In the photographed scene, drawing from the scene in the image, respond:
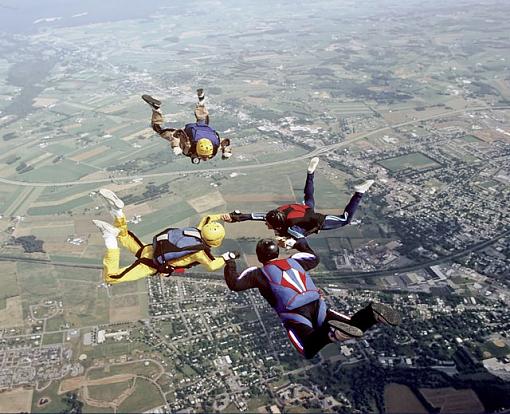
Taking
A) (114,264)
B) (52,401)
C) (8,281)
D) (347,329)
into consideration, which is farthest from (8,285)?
(347,329)

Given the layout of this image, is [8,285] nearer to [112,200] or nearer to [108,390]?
[108,390]

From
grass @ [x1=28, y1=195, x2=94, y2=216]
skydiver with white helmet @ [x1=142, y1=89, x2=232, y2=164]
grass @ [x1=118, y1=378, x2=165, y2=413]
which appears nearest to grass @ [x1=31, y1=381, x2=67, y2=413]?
grass @ [x1=118, y1=378, x2=165, y2=413]

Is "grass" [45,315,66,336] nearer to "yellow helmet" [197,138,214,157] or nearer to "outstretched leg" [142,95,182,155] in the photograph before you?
"outstretched leg" [142,95,182,155]

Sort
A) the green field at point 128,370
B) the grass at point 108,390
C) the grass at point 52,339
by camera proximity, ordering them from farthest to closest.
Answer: the grass at point 52,339 < the green field at point 128,370 < the grass at point 108,390

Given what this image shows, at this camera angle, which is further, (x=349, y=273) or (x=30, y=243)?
(x=30, y=243)

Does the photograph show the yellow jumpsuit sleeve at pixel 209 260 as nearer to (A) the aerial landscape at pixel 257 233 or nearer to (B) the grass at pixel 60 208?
(A) the aerial landscape at pixel 257 233

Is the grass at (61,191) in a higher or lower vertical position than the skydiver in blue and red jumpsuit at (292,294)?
lower

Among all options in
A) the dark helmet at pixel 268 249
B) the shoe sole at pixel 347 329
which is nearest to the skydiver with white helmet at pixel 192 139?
the dark helmet at pixel 268 249
